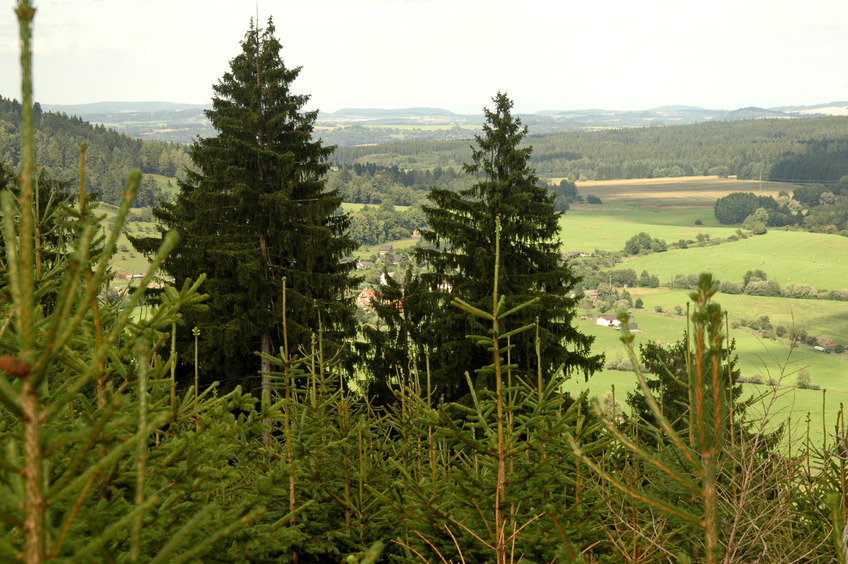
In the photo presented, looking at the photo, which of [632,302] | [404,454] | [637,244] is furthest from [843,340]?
[404,454]

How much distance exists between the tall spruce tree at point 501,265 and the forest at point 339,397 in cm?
8

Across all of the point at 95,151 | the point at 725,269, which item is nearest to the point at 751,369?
the point at 725,269

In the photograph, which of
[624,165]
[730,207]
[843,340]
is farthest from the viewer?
[624,165]

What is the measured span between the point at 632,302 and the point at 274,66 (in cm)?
5522

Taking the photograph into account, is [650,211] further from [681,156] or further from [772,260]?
[681,156]

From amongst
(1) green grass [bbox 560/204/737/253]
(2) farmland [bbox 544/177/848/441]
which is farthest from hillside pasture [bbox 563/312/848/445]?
(1) green grass [bbox 560/204/737/253]

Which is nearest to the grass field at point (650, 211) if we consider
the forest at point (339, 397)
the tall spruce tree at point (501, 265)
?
the tall spruce tree at point (501, 265)

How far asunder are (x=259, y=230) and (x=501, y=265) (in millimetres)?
5987

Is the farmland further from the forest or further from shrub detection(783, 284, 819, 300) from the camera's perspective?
the forest

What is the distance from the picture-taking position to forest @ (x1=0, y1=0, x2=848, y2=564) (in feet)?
4.79

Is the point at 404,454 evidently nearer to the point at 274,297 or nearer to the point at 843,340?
the point at 274,297

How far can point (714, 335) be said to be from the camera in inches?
49.5

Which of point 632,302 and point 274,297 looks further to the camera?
point 632,302

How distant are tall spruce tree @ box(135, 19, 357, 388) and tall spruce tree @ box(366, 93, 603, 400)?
2.45m
